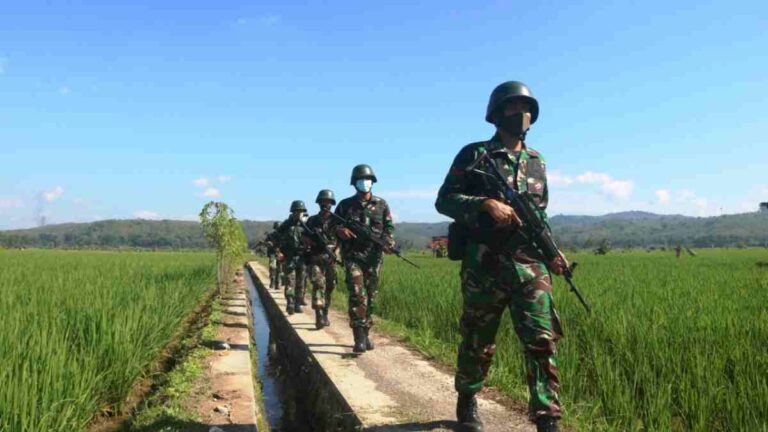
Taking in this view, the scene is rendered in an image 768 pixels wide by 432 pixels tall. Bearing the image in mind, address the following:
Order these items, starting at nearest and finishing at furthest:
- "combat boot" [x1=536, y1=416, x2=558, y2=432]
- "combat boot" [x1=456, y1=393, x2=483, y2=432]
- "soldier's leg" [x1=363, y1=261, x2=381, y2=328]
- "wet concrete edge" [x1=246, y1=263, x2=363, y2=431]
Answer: "combat boot" [x1=536, y1=416, x2=558, y2=432], "combat boot" [x1=456, y1=393, x2=483, y2=432], "wet concrete edge" [x1=246, y1=263, x2=363, y2=431], "soldier's leg" [x1=363, y1=261, x2=381, y2=328]

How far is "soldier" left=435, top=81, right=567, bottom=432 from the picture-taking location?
3.14 m

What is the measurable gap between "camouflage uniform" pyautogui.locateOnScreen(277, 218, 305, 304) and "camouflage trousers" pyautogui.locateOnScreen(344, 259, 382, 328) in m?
4.00

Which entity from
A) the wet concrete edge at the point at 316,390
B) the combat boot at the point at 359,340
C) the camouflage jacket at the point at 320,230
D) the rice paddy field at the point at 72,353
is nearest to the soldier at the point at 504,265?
the wet concrete edge at the point at 316,390

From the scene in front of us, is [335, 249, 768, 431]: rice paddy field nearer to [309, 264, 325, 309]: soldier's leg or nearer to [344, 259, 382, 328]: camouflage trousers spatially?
[344, 259, 382, 328]: camouflage trousers

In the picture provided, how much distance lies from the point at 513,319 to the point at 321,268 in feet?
20.9

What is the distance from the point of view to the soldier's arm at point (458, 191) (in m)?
3.38

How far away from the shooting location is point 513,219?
322cm

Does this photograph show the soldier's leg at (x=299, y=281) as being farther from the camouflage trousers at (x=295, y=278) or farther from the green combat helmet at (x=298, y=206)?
the green combat helmet at (x=298, y=206)

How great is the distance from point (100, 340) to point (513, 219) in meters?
3.58

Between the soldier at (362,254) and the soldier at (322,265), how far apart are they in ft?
6.42

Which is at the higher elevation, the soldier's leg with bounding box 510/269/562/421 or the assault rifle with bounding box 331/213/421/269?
the assault rifle with bounding box 331/213/421/269

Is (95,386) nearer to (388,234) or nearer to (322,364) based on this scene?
(322,364)

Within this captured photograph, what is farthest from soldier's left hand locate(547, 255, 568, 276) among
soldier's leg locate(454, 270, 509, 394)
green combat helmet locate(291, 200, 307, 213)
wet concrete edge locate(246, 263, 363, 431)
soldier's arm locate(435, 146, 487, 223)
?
green combat helmet locate(291, 200, 307, 213)

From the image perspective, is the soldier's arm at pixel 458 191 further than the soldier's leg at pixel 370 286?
No
